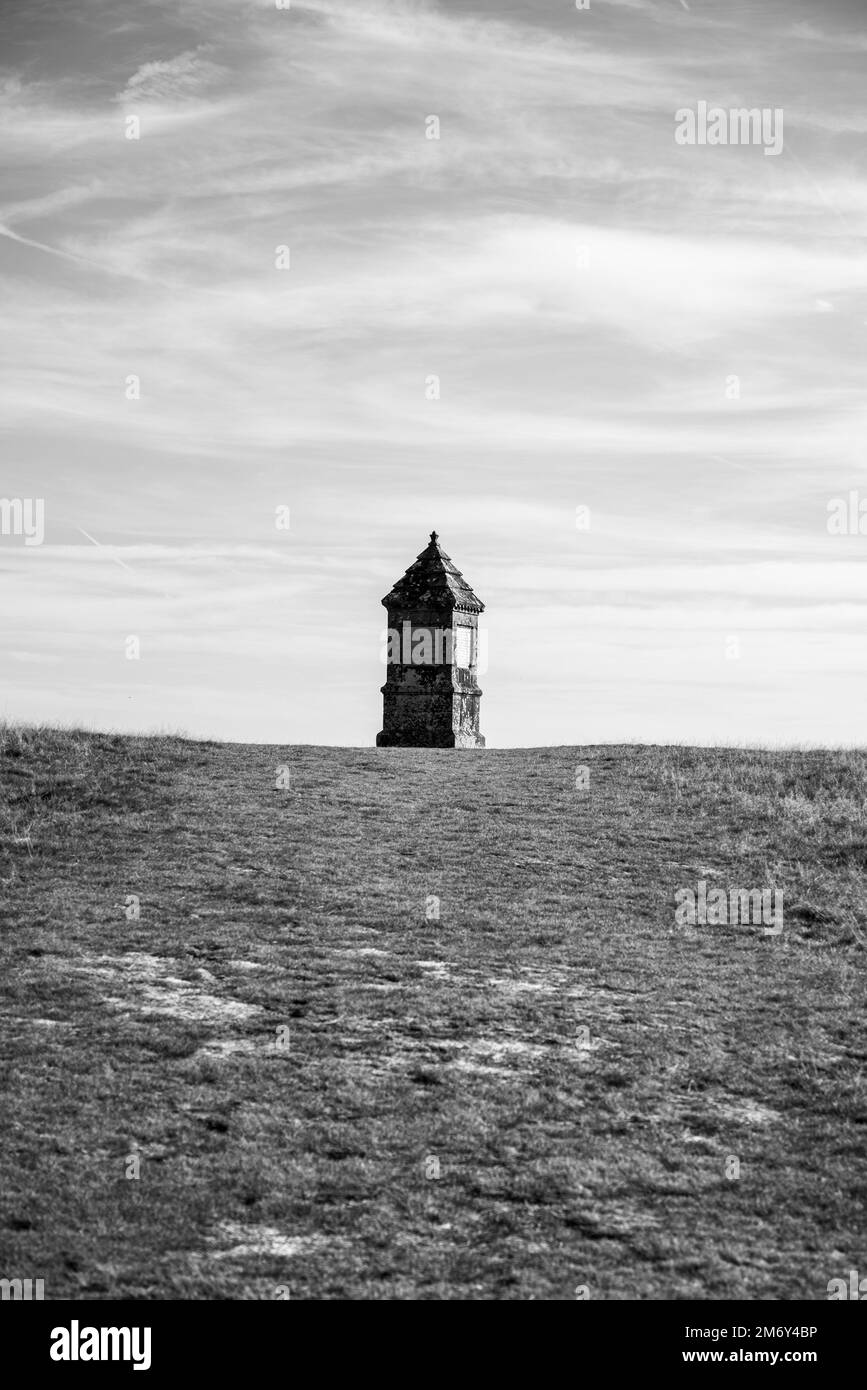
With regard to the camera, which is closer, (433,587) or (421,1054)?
(421,1054)

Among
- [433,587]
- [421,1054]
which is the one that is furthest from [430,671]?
[421,1054]

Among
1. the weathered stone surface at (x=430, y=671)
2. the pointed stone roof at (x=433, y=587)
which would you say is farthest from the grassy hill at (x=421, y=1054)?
the pointed stone roof at (x=433, y=587)

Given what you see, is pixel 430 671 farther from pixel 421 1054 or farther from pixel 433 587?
pixel 421 1054

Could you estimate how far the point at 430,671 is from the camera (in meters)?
31.4

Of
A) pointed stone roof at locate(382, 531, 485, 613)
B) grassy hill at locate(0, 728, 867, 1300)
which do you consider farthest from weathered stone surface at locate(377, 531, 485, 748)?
grassy hill at locate(0, 728, 867, 1300)

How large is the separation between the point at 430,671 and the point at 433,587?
7.33 feet

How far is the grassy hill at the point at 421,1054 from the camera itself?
25.4ft

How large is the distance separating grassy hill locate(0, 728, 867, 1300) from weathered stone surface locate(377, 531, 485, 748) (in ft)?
34.0

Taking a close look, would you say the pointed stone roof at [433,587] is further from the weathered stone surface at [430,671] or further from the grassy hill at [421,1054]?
the grassy hill at [421,1054]

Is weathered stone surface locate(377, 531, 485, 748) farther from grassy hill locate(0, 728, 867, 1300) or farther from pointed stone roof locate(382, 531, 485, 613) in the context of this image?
grassy hill locate(0, 728, 867, 1300)

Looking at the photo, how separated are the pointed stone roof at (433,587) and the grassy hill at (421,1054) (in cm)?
1162

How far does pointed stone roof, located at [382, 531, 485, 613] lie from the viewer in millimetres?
31812

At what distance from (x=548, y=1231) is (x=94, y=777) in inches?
630
